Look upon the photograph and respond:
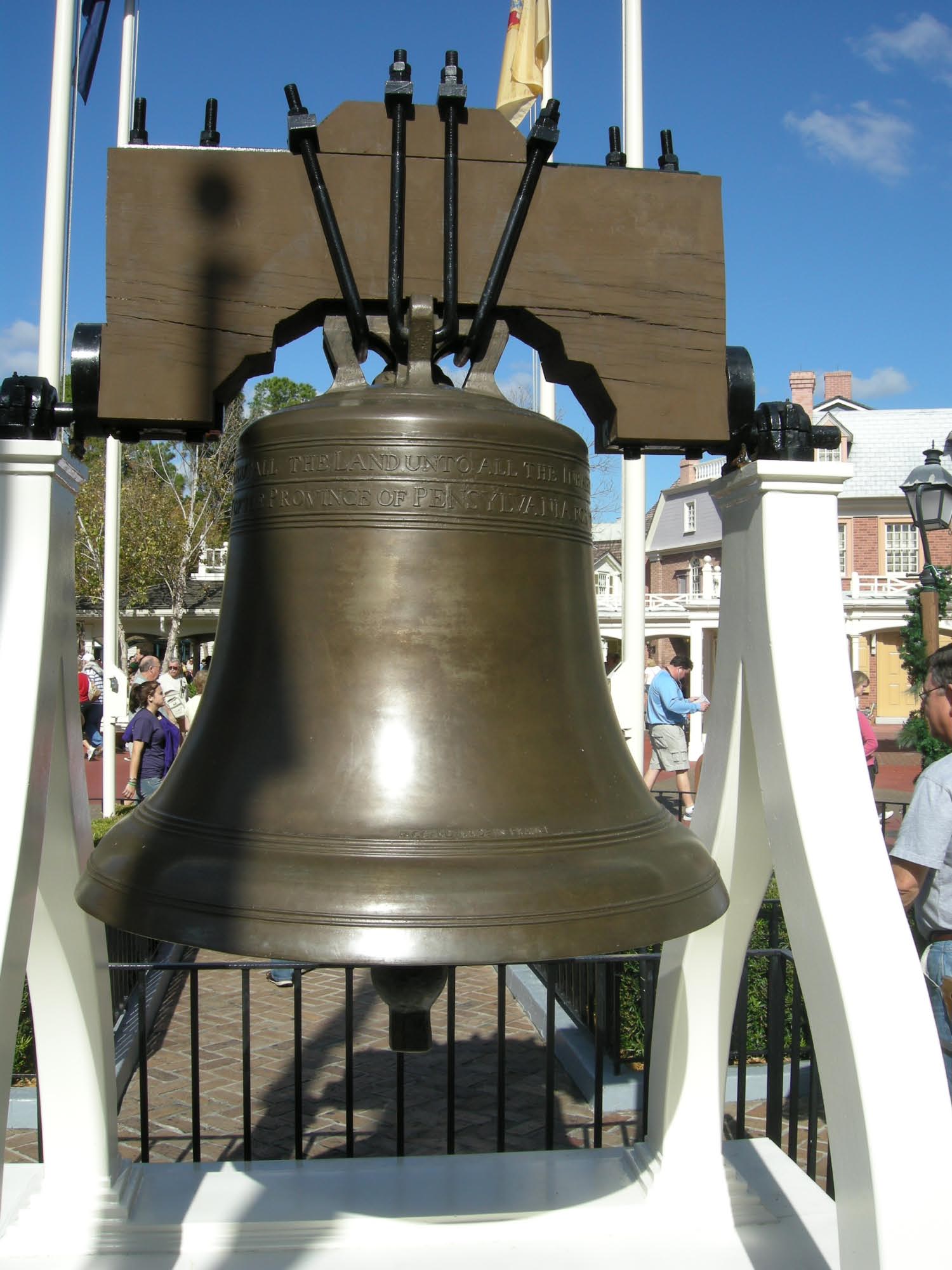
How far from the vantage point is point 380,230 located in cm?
242

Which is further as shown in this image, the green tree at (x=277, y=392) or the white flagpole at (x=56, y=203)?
the green tree at (x=277, y=392)

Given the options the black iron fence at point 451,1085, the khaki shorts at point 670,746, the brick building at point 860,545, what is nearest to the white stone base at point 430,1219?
the black iron fence at point 451,1085

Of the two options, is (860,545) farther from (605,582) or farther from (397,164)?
(397,164)

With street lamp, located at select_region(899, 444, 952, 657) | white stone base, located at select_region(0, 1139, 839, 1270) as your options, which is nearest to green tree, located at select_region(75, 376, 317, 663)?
street lamp, located at select_region(899, 444, 952, 657)

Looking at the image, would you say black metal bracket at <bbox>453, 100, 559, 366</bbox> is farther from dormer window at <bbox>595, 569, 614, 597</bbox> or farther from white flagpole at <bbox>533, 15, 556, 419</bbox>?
dormer window at <bbox>595, 569, 614, 597</bbox>

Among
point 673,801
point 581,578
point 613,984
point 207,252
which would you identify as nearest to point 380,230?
point 207,252

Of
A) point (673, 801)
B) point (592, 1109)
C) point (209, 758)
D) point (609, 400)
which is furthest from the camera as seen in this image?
point (673, 801)

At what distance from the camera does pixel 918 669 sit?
730 inches

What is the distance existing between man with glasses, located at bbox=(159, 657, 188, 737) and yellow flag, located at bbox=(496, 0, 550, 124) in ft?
24.3

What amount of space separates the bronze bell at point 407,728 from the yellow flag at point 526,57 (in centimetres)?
648

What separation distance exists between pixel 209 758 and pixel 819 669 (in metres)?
1.26

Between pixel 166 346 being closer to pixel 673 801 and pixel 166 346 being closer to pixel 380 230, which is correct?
pixel 380 230

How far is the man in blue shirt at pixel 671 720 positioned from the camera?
1205 centimetres

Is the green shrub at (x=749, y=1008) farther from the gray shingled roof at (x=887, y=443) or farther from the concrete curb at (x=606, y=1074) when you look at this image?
the gray shingled roof at (x=887, y=443)
